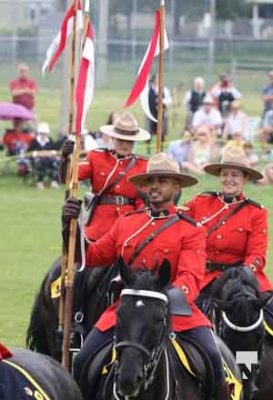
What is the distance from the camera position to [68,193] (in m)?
11.1

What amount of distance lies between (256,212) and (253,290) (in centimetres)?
67

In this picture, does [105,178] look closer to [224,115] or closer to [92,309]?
[92,309]

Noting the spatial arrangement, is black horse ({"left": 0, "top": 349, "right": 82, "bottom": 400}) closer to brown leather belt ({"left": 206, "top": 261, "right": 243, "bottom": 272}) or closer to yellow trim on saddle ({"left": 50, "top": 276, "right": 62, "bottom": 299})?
brown leather belt ({"left": 206, "top": 261, "right": 243, "bottom": 272})

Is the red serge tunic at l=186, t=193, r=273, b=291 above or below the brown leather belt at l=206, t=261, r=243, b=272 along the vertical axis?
above

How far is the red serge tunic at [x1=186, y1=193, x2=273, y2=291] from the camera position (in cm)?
1229

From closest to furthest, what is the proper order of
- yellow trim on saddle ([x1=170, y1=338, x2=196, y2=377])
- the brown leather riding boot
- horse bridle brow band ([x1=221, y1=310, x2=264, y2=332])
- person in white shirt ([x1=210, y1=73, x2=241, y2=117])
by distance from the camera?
yellow trim on saddle ([x1=170, y1=338, x2=196, y2=377]) < the brown leather riding boot < horse bridle brow band ([x1=221, y1=310, x2=264, y2=332]) < person in white shirt ([x1=210, y1=73, x2=241, y2=117])

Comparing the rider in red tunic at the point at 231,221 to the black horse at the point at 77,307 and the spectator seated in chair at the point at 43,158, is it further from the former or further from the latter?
the spectator seated in chair at the point at 43,158

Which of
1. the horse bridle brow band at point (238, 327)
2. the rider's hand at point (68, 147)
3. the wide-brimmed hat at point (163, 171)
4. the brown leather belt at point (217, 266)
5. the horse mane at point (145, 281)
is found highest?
the wide-brimmed hat at point (163, 171)

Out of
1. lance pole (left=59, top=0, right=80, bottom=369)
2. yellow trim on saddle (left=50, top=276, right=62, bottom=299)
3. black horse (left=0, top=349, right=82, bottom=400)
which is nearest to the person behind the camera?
black horse (left=0, top=349, right=82, bottom=400)

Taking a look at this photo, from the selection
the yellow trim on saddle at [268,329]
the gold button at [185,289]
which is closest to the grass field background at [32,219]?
the yellow trim on saddle at [268,329]

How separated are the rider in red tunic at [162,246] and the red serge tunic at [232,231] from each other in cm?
204

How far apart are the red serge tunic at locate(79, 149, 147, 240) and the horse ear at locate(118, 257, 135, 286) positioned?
4.65m

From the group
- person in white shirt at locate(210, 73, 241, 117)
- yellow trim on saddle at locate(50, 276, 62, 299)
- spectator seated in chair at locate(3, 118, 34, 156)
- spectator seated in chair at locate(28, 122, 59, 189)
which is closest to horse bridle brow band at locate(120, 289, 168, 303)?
yellow trim on saddle at locate(50, 276, 62, 299)

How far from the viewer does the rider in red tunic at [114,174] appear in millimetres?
13906
